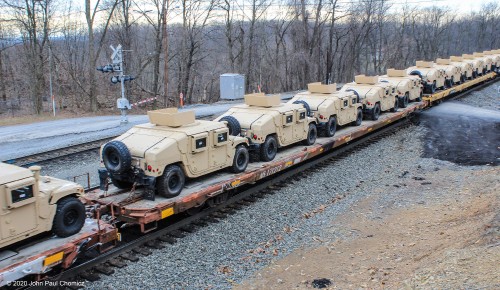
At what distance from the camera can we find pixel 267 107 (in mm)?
12945

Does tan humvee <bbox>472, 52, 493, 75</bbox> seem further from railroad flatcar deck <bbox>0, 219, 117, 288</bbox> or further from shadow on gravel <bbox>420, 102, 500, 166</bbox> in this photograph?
railroad flatcar deck <bbox>0, 219, 117, 288</bbox>

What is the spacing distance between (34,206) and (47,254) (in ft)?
2.45

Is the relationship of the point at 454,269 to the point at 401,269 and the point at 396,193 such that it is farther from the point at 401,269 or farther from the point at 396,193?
the point at 396,193

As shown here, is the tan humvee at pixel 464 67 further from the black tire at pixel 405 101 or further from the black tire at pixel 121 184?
the black tire at pixel 121 184

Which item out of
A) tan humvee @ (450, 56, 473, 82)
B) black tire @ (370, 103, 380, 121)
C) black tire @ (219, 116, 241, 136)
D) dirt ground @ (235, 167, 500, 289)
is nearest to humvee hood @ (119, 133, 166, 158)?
black tire @ (219, 116, 241, 136)

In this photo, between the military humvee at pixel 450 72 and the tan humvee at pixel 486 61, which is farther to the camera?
the tan humvee at pixel 486 61

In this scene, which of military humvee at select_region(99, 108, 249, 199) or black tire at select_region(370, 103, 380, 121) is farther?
black tire at select_region(370, 103, 380, 121)

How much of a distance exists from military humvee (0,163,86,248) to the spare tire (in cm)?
146

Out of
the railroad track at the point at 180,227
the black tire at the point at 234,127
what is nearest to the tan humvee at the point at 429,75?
the railroad track at the point at 180,227

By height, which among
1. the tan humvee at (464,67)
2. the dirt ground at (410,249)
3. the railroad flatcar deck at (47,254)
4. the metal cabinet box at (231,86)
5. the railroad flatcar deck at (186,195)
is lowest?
the dirt ground at (410,249)

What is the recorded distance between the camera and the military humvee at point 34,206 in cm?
629

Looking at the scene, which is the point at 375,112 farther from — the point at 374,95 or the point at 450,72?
the point at 450,72

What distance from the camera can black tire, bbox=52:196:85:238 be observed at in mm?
7074

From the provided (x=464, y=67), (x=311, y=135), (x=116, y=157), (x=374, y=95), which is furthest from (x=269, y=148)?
(x=464, y=67)
